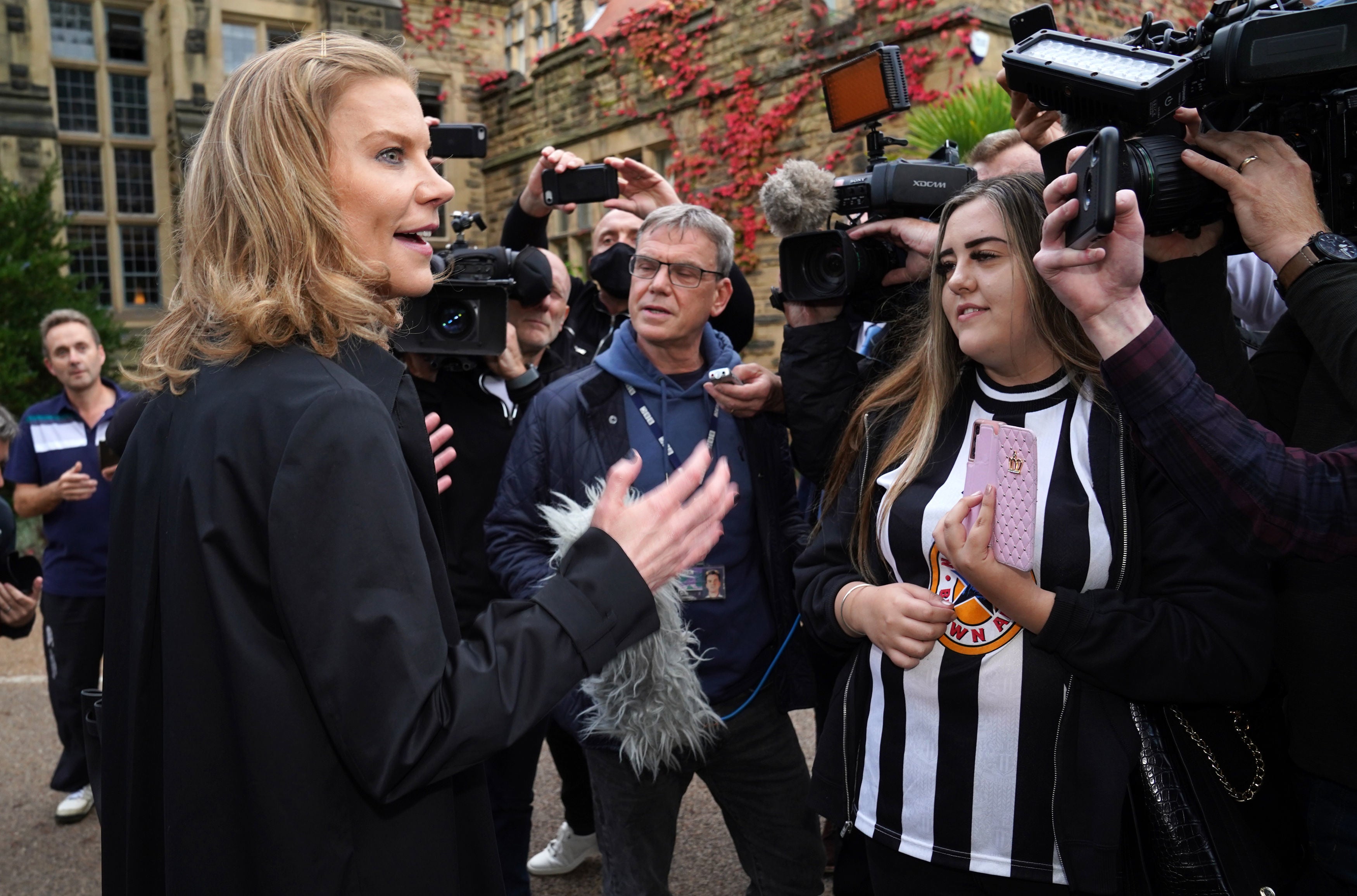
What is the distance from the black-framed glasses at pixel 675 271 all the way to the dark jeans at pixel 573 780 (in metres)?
1.76

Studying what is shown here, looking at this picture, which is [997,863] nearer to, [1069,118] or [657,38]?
[1069,118]

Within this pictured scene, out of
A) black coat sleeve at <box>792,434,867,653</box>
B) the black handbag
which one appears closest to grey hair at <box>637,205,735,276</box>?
black coat sleeve at <box>792,434,867,653</box>

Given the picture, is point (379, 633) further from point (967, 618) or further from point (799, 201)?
point (799, 201)

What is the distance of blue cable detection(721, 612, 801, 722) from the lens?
282 centimetres

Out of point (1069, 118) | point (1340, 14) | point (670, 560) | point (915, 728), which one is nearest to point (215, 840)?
point (670, 560)

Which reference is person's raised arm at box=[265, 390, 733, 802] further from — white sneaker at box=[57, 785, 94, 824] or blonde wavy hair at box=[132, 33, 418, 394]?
white sneaker at box=[57, 785, 94, 824]

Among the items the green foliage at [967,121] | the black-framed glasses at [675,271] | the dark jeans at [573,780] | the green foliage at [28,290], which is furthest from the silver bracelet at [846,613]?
the green foliage at [28,290]

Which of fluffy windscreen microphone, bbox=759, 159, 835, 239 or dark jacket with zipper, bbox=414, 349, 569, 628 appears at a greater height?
fluffy windscreen microphone, bbox=759, 159, 835, 239

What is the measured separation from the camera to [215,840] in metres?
1.32

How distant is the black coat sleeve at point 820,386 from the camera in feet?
8.43

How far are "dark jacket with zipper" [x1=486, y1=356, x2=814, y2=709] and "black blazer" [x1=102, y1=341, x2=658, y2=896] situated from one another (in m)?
1.49

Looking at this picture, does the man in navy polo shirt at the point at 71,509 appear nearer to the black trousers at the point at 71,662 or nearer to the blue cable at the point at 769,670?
the black trousers at the point at 71,662

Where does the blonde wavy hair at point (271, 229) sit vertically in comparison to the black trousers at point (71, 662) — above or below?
above

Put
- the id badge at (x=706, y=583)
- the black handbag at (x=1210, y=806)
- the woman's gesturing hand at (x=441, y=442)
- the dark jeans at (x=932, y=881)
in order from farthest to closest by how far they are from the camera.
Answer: the id badge at (x=706, y=583), the woman's gesturing hand at (x=441, y=442), the dark jeans at (x=932, y=881), the black handbag at (x=1210, y=806)
